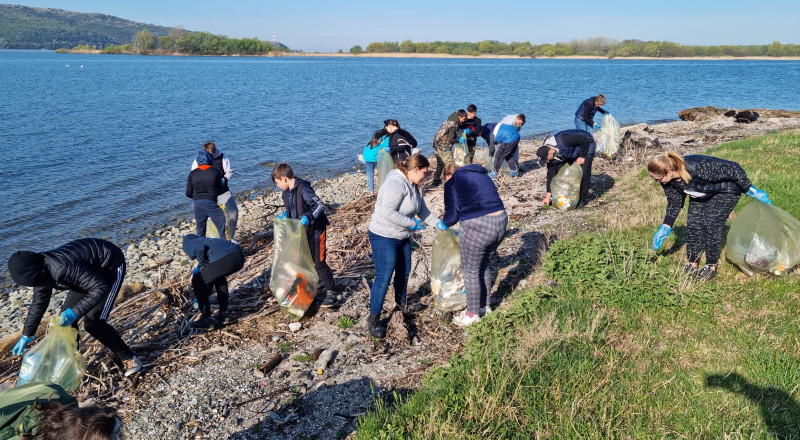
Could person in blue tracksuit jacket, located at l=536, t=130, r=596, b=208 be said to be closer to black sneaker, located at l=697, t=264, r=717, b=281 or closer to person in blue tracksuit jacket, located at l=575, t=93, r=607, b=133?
person in blue tracksuit jacket, located at l=575, t=93, r=607, b=133

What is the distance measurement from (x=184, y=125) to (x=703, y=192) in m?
23.6

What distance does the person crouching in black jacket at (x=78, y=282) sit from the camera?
4055 mm

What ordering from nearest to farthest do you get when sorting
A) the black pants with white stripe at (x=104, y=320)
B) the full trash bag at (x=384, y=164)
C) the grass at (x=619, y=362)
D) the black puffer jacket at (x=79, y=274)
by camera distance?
the grass at (x=619, y=362)
the black puffer jacket at (x=79, y=274)
the black pants with white stripe at (x=104, y=320)
the full trash bag at (x=384, y=164)

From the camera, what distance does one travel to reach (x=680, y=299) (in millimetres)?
4809

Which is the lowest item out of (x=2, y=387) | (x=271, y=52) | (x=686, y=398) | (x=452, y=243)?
(x=2, y=387)

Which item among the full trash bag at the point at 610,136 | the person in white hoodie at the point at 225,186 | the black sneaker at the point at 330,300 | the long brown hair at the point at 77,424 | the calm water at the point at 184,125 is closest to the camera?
the long brown hair at the point at 77,424

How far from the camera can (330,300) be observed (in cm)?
600

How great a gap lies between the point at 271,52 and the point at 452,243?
14672 centimetres

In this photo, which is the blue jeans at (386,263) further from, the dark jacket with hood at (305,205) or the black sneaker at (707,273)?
the black sneaker at (707,273)

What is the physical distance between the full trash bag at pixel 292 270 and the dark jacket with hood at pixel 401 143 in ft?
13.2

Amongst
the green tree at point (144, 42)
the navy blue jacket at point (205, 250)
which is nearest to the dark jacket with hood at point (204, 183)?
the navy blue jacket at point (205, 250)

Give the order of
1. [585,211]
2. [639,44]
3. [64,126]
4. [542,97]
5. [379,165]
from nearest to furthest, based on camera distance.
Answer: [585,211]
[379,165]
[64,126]
[542,97]
[639,44]

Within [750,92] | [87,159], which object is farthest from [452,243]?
[750,92]

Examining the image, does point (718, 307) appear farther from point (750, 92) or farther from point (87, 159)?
point (750, 92)
